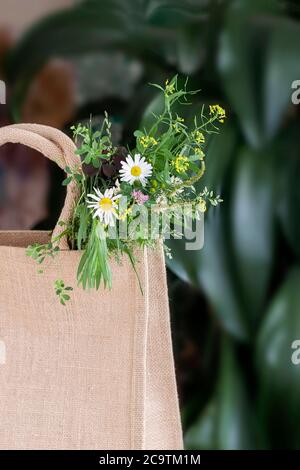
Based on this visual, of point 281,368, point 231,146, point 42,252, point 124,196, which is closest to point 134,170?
point 124,196

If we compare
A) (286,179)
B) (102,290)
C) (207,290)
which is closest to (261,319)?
(207,290)

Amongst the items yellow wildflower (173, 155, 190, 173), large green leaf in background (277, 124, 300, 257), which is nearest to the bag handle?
Answer: yellow wildflower (173, 155, 190, 173)

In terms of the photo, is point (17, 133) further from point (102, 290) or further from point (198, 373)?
point (198, 373)

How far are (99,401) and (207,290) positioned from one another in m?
0.39

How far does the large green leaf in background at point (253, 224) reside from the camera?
1.07 metres

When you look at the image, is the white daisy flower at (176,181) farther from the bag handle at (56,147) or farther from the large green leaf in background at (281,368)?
the large green leaf in background at (281,368)

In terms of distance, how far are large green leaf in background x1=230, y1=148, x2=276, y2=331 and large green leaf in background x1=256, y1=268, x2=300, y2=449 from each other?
3 cm

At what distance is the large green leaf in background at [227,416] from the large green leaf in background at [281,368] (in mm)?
31

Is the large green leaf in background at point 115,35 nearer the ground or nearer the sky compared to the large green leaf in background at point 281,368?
nearer the sky

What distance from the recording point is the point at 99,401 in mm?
739

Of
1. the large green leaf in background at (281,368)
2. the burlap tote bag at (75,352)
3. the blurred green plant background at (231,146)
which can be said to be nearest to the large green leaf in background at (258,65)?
the blurred green plant background at (231,146)

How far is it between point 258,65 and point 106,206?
1.62ft

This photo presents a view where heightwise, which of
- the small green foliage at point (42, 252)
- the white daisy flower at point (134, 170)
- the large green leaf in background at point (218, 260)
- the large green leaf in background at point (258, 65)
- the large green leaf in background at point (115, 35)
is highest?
the large green leaf in background at point (115, 35)
